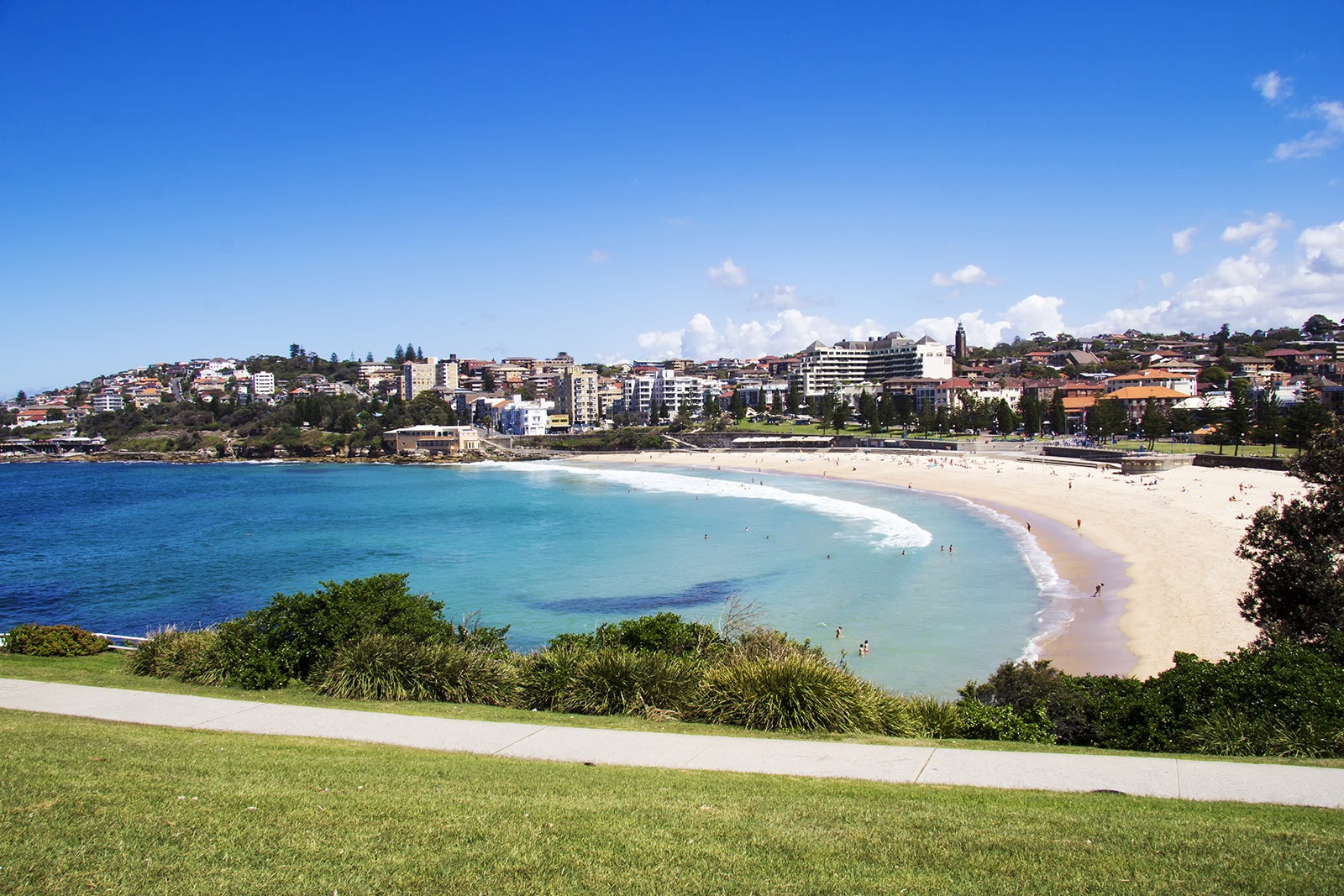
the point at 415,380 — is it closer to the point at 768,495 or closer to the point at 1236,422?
the point at 768,495

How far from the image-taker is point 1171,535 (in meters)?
30.3

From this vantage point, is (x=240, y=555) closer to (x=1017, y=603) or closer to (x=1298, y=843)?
(x=1017, y=603)

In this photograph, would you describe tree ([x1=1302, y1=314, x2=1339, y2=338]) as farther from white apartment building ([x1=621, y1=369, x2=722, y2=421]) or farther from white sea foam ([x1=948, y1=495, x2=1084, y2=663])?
white sea foam ([x1=948, y1=495, x2=1084, y2=663])

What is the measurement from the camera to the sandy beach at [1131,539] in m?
18.4

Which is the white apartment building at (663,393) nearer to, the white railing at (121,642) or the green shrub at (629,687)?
the white railing at (121,642)

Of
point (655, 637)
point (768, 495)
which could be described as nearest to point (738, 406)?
point (768, 495)

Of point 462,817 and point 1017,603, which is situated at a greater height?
point 462,817

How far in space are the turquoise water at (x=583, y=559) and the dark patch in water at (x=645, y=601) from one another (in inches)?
4.4

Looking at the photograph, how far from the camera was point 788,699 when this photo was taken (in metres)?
8.98

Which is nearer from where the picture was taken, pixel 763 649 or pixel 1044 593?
pixel 763 649

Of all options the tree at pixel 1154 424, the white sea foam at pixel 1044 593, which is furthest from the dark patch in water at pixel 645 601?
the tree at pixel 1154 424

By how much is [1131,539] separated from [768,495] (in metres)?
25.8

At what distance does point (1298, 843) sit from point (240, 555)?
38.3m

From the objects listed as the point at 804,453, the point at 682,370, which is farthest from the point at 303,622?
the point at 682,370
